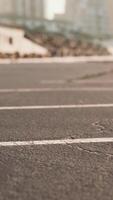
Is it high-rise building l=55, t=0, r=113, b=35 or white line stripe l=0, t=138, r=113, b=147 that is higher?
white line stripe l=0, t=138, r=113, b=147

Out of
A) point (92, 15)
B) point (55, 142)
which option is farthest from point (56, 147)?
point (92, 15)

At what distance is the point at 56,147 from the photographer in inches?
191

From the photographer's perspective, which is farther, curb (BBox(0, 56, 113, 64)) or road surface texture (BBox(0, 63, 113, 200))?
curb (BBox(0, 56, 113, 64))

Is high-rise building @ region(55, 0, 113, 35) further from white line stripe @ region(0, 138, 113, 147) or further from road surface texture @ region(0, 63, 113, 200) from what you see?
white line stripe @ region(0, 138, 113, 147)

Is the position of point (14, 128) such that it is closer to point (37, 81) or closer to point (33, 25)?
point (37, 81)

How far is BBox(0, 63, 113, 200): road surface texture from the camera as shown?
3719mm

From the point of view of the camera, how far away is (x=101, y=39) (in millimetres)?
27281

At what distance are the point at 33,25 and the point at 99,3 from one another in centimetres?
472

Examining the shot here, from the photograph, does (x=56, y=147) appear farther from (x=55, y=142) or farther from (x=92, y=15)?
(x=92, y=15)

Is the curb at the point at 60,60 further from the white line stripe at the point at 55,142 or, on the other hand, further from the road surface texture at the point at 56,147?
the white line stripe at the point at 55,142

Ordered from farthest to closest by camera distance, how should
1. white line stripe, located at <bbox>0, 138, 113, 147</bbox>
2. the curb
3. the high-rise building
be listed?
the high-rise building → the curb → white line stripe, located at <bbox>0, 138, 113, 147</bbox>

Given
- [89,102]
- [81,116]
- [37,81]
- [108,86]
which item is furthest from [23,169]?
[37,81]

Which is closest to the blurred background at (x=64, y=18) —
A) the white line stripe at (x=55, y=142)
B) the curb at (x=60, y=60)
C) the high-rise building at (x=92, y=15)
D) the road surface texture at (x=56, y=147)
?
the high-rise building at (x=92, y=15)

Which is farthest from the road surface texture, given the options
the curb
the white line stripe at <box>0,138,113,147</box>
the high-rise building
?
the high-rise building
